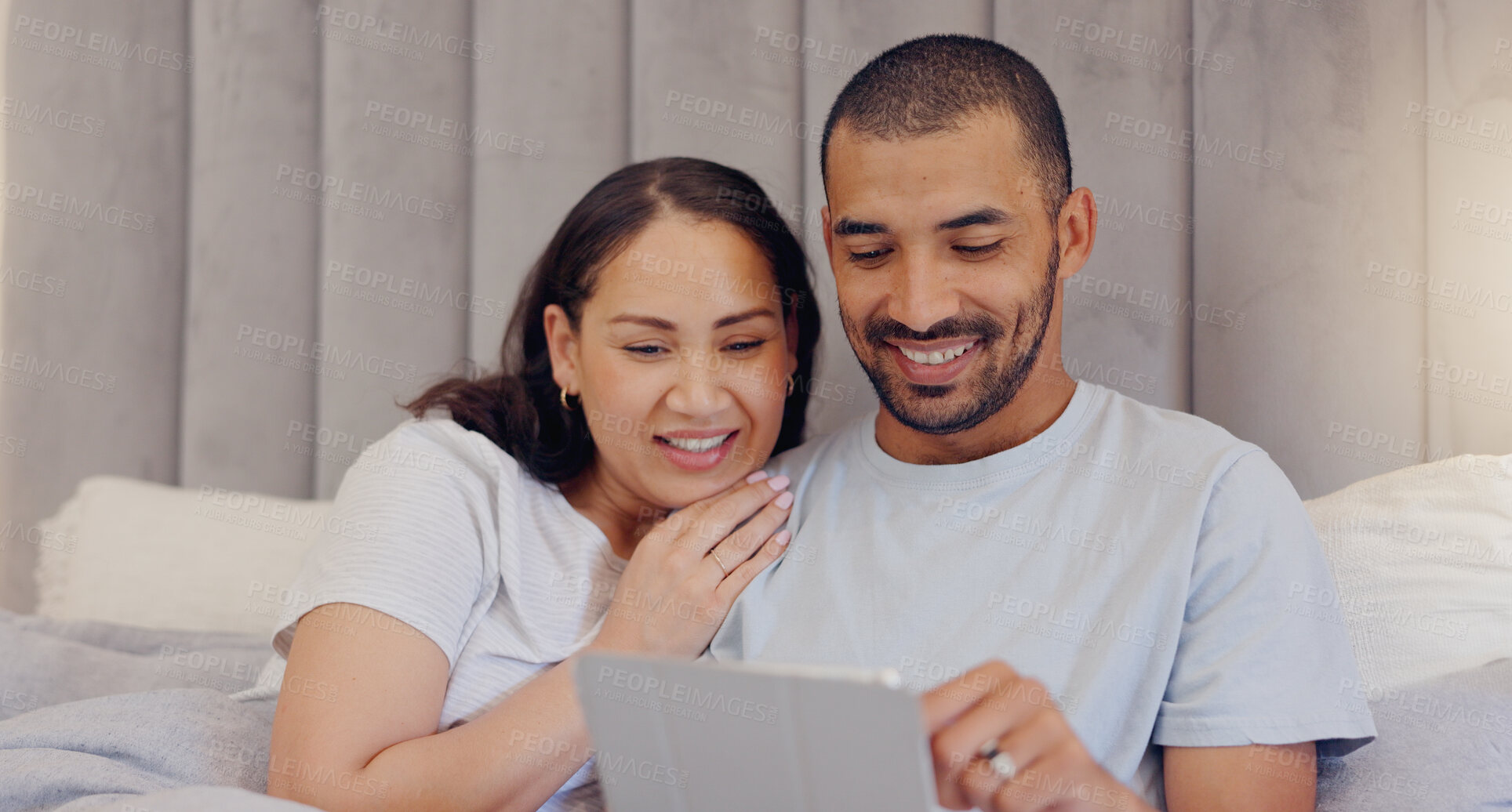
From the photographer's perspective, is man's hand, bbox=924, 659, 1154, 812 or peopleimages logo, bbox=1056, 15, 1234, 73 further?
peopleimages logo, bbox=1056, 15, 1234, 73

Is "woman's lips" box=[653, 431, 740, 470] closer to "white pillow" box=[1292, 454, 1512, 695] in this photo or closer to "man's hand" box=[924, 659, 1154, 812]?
"man's hand" box=[924, 659, 1154, 812]

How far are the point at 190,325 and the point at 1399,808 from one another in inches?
68.7

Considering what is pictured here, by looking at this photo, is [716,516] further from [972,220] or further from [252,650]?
[252,650]

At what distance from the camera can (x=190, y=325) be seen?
70.0 inches

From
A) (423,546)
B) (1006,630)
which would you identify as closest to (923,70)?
(1006,630)

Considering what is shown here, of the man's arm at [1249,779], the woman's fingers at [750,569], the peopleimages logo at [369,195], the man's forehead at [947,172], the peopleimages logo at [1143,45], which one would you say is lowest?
the man's arm at [1249,779]

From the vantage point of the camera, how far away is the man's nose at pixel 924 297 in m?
0.96

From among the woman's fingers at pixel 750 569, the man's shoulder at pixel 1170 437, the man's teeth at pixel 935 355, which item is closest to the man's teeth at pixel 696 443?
the woman's fingers at pixel 750 569

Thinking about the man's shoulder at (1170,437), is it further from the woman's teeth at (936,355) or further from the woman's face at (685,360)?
the woman's face at (685,360)

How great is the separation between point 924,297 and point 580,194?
0.83 meters

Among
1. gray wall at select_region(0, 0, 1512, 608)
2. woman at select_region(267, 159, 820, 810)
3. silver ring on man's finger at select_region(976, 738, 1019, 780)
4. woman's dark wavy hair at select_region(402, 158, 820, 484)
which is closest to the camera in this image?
silver ring on man's finger at select_region(976, 738, 1019, 780)

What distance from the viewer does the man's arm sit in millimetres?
839

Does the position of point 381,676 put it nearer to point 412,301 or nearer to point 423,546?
point 423,546

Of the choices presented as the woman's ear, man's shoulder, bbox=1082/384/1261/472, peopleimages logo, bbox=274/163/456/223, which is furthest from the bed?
peopleimages logo, bbox=274/163/456/223
